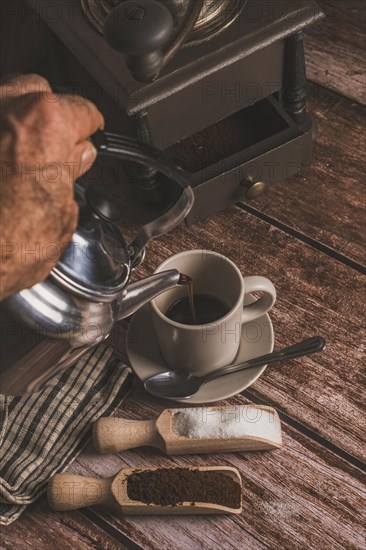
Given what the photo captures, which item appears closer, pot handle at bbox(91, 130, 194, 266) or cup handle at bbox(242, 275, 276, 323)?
pot handle at bbox(91, 130, 194, 266)

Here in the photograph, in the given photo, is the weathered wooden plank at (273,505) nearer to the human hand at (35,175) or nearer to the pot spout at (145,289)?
the pot spout at (145,289)

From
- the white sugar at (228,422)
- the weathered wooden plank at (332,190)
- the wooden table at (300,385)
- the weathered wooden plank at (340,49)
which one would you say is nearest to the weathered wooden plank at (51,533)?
the wooden table at (300,385)

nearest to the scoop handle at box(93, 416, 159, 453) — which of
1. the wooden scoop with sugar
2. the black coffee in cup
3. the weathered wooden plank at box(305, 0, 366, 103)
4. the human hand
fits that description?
the wooden scoop with sugar

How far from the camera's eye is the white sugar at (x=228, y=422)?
0.83m

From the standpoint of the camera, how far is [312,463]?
2.78ft

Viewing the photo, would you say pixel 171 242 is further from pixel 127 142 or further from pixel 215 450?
pixel 127 142

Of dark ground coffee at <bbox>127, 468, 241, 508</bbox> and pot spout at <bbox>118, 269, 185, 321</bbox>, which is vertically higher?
pot spout at <bbox>118, 269, 185, 321</bbox>

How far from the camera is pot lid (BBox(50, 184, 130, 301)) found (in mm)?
639

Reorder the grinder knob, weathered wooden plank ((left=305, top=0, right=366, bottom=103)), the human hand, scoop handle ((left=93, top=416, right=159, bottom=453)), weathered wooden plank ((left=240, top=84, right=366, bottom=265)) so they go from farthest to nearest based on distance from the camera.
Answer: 1. weathered wooden plank ((left=305, top=0, right=366, bottom=103))
2. weathered wooden plank ((left=240, top=84, right=366, bottom=265))
3. scoop handle ((left=93, top=416, right=159, bottom=453))
4. the grinder knob
5. the human hand

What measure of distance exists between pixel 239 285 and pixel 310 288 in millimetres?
136

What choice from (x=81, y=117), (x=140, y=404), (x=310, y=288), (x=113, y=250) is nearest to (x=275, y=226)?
(x=310, y=288)

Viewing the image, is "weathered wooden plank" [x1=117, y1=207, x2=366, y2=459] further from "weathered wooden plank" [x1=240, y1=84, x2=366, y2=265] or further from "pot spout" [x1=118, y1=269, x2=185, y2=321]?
"pot spout" [x1=118, y1=269, x2=185, y2=321]

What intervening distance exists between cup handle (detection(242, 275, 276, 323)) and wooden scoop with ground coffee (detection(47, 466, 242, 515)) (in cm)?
16

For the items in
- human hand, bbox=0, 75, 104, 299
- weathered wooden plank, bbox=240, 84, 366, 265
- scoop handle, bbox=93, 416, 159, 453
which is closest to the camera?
human hand, bbox=0, 75, 104, 299
